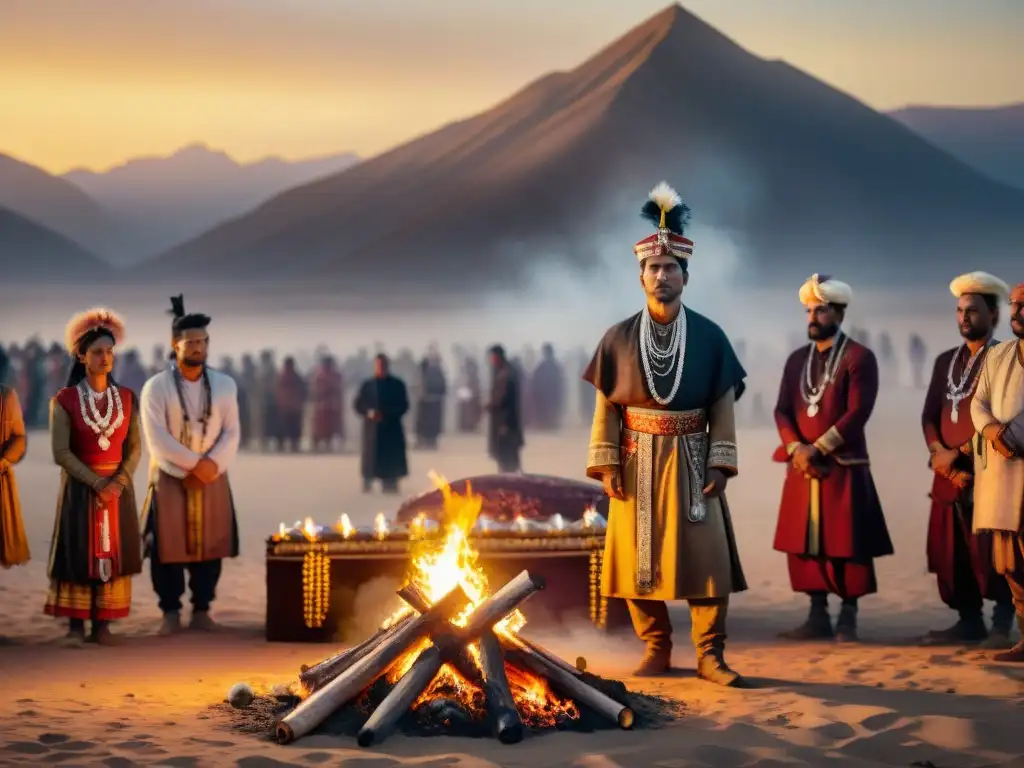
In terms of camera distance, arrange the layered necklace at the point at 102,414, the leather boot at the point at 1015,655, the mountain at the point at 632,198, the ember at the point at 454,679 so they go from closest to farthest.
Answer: the ember at the point at 454,679 → the leather boot at the point at 1015,655 → the layered necklace at the point at 102,414 → the mountain at the point at 632,198

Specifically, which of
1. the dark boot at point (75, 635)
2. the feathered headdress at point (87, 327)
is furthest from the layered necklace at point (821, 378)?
the dark boot at point (75, 635)

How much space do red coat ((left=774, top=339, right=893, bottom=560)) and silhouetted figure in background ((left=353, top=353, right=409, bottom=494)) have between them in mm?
8643

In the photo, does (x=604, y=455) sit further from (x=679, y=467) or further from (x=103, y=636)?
(x=103, y=636)

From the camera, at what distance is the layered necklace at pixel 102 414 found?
8.24 meters

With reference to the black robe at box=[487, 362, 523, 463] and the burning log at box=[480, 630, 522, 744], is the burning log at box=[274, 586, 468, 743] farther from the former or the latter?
the black robe at box=[487, 362, 523, 463]

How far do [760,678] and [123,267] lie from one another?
4082cm

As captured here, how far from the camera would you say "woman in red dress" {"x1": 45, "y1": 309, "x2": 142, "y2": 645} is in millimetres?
8180

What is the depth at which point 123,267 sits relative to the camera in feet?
149

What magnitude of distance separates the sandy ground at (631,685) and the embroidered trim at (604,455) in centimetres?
102

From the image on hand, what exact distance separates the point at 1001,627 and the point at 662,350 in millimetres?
2551

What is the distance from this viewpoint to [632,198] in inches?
2253

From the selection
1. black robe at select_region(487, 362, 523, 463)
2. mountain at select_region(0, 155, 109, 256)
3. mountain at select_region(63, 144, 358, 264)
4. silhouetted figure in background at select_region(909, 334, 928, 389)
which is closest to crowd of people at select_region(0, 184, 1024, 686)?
black robe at select_region(487, 362, 523, 463)

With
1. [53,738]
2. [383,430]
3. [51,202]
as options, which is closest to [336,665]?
[53,738]

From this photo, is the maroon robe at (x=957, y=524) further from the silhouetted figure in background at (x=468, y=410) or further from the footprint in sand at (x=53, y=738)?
the silhouetted figure in background at (x=468, y=410)
